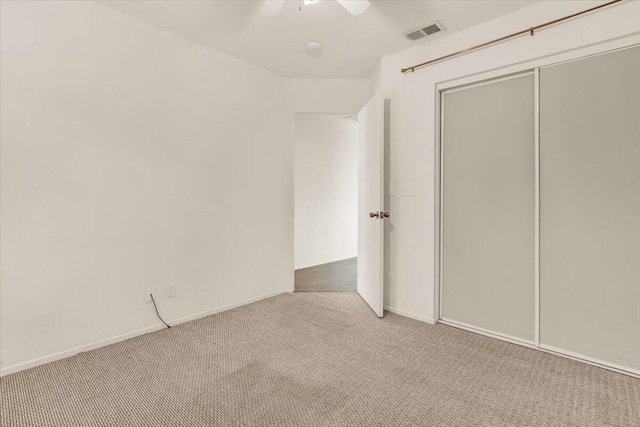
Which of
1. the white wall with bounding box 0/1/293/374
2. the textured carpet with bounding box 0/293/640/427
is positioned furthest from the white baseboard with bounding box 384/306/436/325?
the white wall with bounding box 0/1/293/374

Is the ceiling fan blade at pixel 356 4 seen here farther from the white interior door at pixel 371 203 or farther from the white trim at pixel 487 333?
the white trim at pixel 487 333

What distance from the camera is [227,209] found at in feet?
10.3

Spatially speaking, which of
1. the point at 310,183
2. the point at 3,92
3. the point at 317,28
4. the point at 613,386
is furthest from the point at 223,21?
the point at 613,386

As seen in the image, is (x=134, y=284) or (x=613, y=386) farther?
(x=134, y=284)

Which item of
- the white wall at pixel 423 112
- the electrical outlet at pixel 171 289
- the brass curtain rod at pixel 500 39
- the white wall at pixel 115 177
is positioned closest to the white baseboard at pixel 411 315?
the white wall at pixel 423 112

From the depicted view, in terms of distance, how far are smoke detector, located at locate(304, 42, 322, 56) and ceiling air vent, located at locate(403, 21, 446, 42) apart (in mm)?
742

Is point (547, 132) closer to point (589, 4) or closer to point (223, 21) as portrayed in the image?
point (589, 4)

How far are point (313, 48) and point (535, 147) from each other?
1.97 m

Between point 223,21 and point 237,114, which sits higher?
point 223,21

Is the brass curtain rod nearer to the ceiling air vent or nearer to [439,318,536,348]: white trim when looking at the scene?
the ceiling air vent

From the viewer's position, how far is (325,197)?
5.68 metres

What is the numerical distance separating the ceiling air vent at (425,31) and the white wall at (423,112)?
0.13 metres

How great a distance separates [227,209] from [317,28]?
5.79 ft

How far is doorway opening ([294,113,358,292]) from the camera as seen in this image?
5184mm
